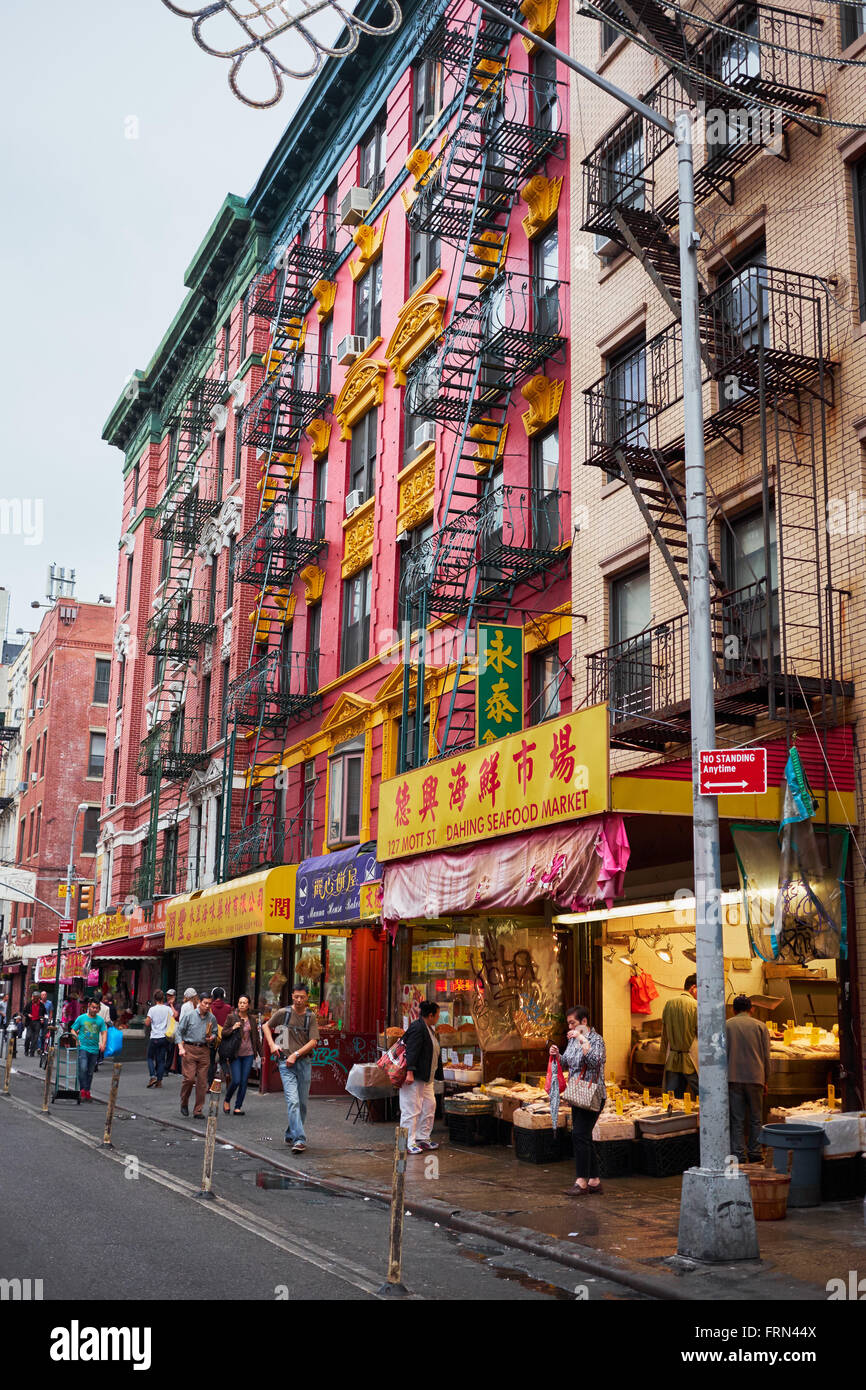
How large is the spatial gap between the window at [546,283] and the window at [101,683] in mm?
48035

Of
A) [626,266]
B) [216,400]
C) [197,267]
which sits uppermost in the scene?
[197,267]

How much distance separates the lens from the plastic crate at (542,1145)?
48.6 ft

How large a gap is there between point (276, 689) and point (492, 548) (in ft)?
38.8

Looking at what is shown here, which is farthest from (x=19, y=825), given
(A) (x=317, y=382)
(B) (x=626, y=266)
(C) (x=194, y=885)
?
(B) (x=626, y=266)

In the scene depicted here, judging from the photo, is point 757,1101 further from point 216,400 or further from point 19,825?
point 19,825

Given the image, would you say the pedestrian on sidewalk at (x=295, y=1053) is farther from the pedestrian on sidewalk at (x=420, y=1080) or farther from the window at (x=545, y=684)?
the window at (x=545, y=684)

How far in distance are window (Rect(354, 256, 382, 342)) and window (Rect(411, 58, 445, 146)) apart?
2919 millimetres

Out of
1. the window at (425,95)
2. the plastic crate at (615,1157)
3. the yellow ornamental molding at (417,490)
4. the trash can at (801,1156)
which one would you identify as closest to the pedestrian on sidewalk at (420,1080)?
the plastic crate at (615,1157)

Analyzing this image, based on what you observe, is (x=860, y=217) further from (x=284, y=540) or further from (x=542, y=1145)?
(x=284, y=540)

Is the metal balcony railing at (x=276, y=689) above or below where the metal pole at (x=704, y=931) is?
above

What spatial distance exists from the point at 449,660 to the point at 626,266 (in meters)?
6.99

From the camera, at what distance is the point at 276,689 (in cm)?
3086

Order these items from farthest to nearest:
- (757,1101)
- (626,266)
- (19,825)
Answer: (19,825)
(626,266)
(757,1101)

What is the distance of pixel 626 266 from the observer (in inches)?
731
